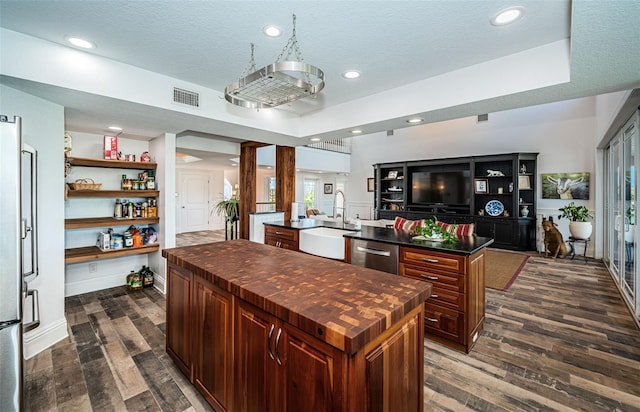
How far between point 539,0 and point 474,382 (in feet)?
8.58

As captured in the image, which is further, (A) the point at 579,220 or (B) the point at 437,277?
(A) the point at 579,220

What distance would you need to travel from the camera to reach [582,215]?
5.68 m

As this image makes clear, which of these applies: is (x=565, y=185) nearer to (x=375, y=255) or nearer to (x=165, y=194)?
(x=375, y=255)

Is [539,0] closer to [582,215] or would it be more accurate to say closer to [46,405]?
[46,405]

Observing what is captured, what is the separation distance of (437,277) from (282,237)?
2353 mm

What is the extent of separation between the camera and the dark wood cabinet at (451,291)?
2.41 metres

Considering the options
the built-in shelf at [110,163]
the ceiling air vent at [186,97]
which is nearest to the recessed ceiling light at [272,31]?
the ceiling air vent at [186,97]

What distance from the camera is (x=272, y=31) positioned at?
2068 mm

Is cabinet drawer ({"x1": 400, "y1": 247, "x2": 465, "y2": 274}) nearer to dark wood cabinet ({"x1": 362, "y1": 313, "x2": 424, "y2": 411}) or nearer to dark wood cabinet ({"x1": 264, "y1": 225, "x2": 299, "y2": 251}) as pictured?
dark wood cabinet ({"x1": 362, "y1": 313, "x2": 424, "y2": 411})

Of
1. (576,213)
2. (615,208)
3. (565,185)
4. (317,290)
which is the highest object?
(565,185)

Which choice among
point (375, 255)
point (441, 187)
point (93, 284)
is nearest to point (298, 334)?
point (375, 255)

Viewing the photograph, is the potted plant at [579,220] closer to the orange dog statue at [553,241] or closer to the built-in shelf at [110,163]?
the orange dog statue at [553,241]

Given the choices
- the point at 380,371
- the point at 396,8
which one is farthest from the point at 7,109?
the point at 380,371

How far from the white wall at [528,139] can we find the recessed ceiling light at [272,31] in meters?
7.03
